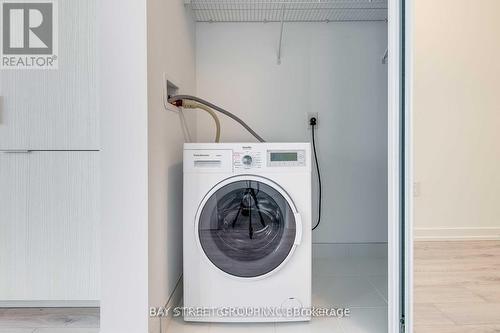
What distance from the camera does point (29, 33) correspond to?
1.58 m

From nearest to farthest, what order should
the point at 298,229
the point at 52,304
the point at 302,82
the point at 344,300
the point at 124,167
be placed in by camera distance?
the point at 124,167 → the point at 298,229 → the point at 52,304 → the point at 344,300 → the point at 302,82

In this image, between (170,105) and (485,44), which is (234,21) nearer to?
(170,105)

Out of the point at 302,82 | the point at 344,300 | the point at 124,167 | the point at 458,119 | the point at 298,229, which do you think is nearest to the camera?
the point at 124,167

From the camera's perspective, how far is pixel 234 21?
2.49 meters

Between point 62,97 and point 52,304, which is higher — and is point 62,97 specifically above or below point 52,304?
above

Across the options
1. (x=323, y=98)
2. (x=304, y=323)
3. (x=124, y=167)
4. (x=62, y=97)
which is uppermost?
(x=323, y=98)

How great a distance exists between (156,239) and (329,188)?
60.4 inches

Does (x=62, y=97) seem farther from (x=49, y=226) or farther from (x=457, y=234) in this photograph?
(x=457, y=234)

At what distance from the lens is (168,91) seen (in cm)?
179

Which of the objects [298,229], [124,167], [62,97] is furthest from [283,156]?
[62,97]

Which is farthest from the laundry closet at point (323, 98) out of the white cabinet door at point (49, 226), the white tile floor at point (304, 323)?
the white cabinet door at point (49, 226)

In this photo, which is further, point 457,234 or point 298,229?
Answer: point 457,234

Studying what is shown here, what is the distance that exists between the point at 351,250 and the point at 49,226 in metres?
2.02

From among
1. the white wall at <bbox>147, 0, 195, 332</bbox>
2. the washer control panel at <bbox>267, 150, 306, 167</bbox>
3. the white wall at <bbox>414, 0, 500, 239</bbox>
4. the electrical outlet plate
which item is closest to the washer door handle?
the washer control panel at <bbox>267, 150, 306, 167</bbox>
